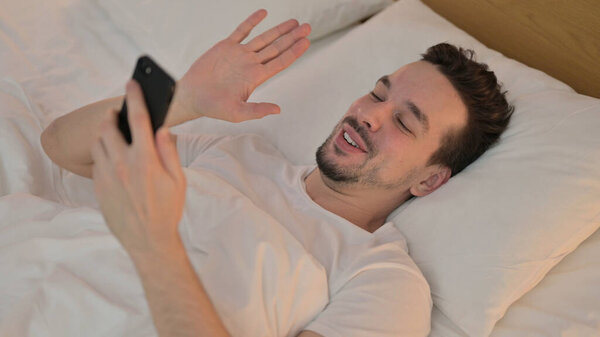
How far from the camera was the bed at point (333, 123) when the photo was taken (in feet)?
4.05

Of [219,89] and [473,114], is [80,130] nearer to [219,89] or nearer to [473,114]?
[219,89]

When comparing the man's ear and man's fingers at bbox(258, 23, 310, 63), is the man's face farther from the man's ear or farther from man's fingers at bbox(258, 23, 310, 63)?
man's fingers at bbox(258, 23, 310, 63)

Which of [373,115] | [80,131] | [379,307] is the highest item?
[80,131]

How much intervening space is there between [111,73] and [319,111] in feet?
2.39

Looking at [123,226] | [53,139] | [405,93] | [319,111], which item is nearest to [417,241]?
[405,93]

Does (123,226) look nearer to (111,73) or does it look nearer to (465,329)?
(465,329)

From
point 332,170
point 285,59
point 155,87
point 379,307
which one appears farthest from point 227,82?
point 379,307

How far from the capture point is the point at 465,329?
51.6 inches

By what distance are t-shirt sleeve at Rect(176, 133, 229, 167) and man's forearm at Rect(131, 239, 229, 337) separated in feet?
2.25

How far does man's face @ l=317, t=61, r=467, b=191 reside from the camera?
4.66ft

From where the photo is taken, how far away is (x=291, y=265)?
4.06 feet

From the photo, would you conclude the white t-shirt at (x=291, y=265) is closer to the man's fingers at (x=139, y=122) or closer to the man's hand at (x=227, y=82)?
the man's hand at (x=227, y=82)

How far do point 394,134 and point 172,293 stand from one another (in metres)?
0.74

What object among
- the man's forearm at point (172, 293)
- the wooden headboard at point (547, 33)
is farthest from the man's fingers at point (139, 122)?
the wooden headboard at point (547, 33)
